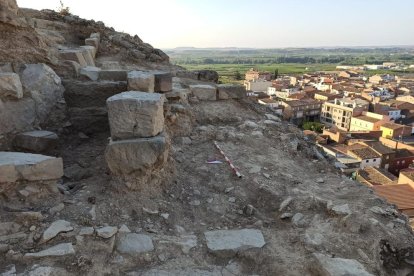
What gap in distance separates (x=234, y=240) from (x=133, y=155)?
4.55 ft

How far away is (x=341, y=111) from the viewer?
150ft

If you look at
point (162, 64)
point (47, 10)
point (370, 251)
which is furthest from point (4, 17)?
point (47, 10)

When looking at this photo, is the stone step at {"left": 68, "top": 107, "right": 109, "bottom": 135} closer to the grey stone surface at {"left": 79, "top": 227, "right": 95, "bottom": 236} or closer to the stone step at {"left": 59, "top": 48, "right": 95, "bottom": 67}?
the stone step at {"left": 59, "top": 48, "right": 95, "bottom": 67}

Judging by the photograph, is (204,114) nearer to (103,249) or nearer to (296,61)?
(103,249)

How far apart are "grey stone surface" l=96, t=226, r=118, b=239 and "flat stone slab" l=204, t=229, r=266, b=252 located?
0.87 metres

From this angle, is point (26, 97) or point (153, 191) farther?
point (26, 97)

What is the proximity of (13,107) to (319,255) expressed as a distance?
406 centimetres

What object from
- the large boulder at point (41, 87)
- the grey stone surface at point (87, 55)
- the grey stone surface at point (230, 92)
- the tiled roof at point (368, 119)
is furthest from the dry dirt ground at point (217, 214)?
the tiled roof at point (368, 119)

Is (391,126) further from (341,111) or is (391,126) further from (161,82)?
(161,82)

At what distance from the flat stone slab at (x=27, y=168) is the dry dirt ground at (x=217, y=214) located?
29 centimetres

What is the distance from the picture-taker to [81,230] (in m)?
3.33

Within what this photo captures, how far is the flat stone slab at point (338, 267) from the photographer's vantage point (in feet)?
9.82

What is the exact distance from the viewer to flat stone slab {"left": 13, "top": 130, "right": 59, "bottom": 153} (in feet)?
15.4

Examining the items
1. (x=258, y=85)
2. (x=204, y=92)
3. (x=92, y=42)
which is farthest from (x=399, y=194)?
(x=258, y=85)
